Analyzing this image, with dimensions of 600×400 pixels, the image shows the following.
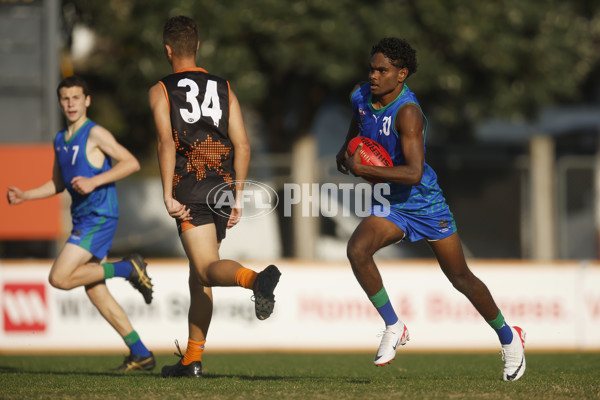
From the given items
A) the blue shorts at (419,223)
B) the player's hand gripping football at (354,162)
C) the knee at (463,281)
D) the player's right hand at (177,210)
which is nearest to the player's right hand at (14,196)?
the player's right hand at (177,210)

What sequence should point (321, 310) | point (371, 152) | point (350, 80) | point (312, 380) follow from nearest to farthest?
point (371, 152), point (312, 380), point (321, 310), point (350, 80)

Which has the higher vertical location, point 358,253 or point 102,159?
point 102,159

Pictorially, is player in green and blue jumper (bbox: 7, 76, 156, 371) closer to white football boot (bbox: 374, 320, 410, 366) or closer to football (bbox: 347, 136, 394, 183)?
football (bbox: 347, 136, 394, 183)

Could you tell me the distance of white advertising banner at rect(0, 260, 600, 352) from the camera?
11.3m

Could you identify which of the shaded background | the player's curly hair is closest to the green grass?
the player's curly hair

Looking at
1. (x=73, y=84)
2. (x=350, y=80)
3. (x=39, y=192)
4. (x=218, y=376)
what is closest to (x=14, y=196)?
(x=39, y=192)

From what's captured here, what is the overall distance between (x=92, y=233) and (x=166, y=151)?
157 centimetres

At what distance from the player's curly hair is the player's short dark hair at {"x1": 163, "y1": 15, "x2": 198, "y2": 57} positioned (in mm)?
1237

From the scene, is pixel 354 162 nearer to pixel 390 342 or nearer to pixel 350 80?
pixel 390 342

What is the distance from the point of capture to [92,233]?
24.3 ft

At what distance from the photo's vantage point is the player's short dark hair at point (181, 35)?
6.35 meters

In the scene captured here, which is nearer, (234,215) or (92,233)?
(234,215)

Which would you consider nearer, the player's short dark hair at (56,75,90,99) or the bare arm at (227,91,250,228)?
the bare arm at (227,91,250,228)

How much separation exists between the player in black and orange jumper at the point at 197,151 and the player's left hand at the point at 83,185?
0.96 meters
